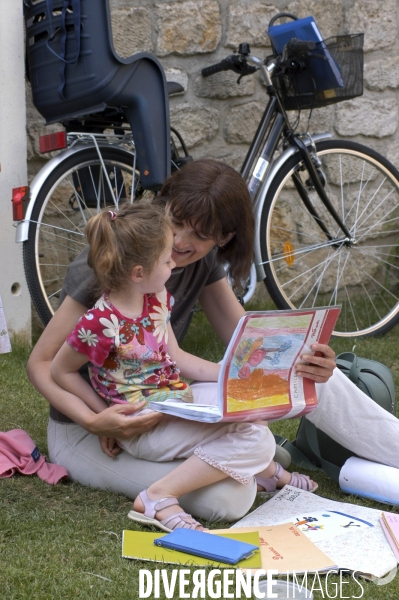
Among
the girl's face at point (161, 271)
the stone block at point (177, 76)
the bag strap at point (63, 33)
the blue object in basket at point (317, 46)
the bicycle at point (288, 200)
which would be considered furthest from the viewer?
the stone block at point (177, 76)

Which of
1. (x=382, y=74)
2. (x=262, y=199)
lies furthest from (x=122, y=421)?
(x=382, y=74)

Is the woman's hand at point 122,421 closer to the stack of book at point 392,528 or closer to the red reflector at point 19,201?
the stack of book at point 392,528

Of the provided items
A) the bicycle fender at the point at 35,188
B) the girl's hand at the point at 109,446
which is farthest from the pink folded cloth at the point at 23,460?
the bicycle fender at the point at 35,188

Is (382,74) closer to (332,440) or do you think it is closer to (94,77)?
(94,77)

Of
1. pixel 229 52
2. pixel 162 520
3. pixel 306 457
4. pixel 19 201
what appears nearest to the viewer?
pixel 162 520

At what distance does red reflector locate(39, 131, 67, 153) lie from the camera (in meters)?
2.80

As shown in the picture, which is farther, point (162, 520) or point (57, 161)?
point (57, 161)

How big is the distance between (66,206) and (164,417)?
5.36 feet

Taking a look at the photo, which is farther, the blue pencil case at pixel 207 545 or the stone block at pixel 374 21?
the stone block at pixel 374 21

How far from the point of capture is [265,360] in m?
1.77

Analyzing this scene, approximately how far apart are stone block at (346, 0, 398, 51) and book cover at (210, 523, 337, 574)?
2912 millimetres

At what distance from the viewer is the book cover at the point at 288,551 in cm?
154

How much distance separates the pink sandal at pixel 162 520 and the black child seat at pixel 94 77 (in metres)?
1.35

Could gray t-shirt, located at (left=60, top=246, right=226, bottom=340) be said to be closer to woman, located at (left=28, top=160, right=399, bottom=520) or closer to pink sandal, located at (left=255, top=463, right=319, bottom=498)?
woman, located at (left=28, top=160, right=399, bottom=520)
